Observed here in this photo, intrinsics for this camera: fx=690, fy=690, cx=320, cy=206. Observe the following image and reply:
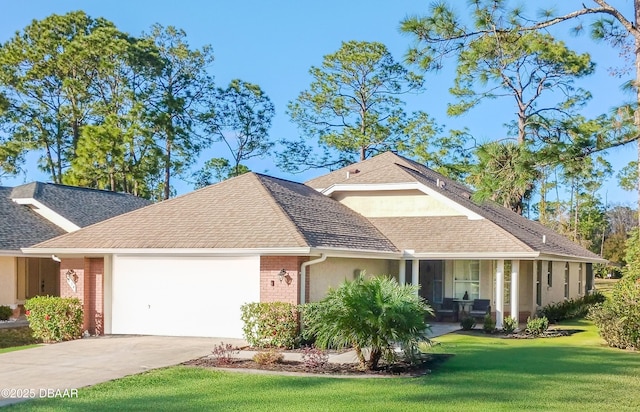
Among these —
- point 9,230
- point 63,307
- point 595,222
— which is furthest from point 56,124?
point 595,222

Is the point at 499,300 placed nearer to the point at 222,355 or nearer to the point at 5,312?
the point at 222,355

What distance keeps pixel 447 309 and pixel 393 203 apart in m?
4.05

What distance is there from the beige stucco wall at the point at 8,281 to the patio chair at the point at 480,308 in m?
15.3

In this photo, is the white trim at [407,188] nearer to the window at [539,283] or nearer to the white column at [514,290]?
the white column at [514,290]

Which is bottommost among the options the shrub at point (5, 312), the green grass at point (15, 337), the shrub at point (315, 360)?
the green grass at point (15, 337)

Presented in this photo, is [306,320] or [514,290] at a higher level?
[514,290]

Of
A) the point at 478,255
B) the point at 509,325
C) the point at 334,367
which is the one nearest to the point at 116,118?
the point at 478,255

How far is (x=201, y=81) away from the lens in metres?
44.6

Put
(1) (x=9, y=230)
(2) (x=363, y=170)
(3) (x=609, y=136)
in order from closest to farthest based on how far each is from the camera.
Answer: (3) (x=609, y=136)
(1) (x=9, y=230)
(2) (x=363, y=170)

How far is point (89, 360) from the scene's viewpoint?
46.1ft

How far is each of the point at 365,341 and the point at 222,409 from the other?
388 centimetres

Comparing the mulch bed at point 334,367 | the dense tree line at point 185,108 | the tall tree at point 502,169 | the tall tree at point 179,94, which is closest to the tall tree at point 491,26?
the tall tree at point 502,169

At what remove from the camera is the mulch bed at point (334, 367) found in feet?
40.9

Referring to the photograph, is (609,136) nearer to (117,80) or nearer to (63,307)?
(63,307)
